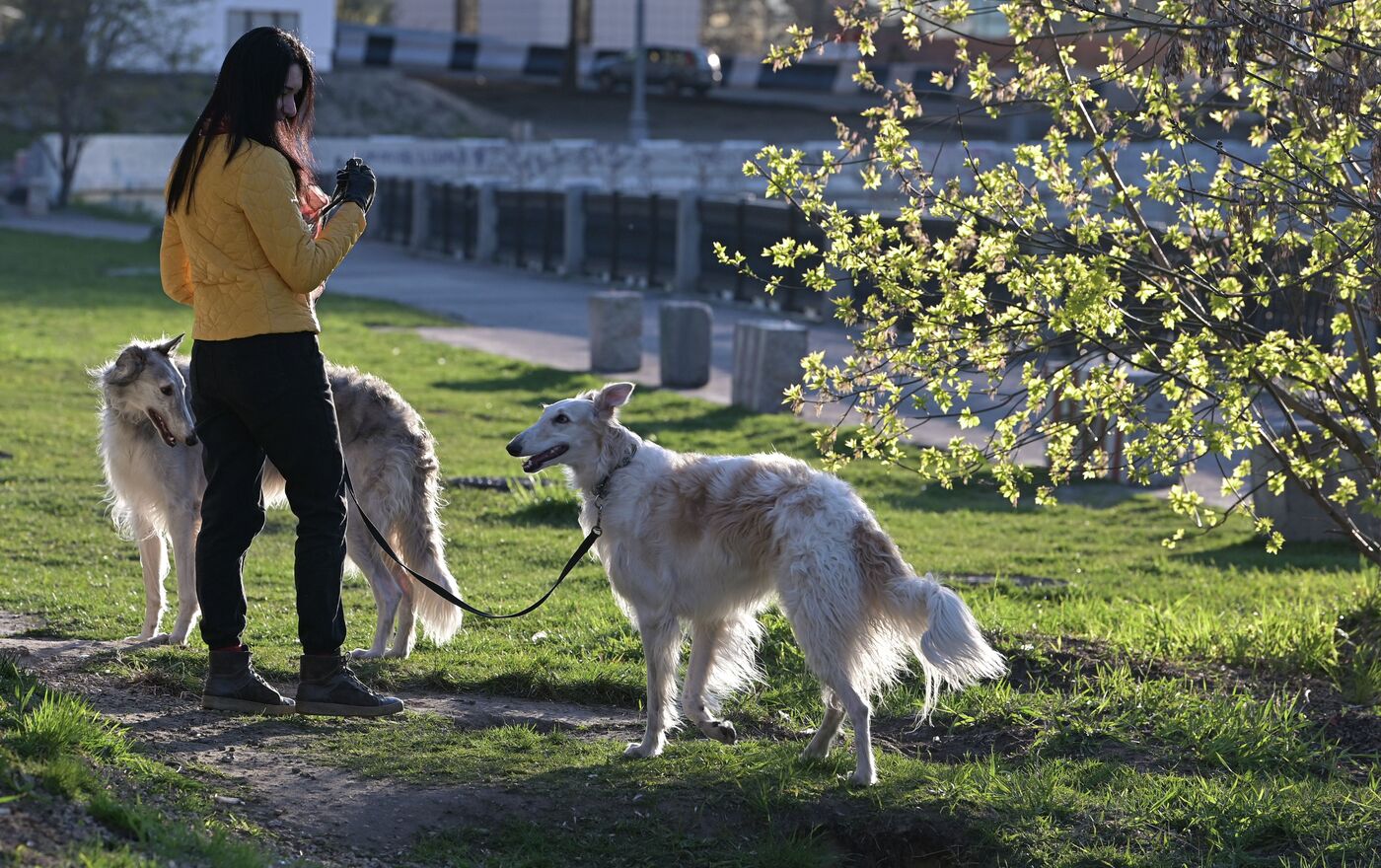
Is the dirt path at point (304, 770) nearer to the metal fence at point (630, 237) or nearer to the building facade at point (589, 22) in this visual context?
the metal fence at point (630, 237)

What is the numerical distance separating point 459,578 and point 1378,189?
5.15 metres

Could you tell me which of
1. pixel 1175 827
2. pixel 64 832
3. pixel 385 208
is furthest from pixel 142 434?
pixel 385 208

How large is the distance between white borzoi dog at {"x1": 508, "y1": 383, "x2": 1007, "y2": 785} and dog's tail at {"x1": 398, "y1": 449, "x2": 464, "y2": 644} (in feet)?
4.17

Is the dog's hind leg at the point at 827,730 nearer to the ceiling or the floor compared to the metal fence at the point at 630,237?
nearer to the floor

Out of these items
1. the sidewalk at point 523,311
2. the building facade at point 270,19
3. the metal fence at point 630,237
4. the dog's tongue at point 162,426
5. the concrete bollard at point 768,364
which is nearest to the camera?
the dog's tongue at point 162,426

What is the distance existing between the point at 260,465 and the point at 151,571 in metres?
1.84

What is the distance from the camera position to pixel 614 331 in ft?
58.1

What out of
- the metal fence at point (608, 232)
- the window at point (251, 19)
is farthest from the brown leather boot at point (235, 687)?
the window at point (251, 19)

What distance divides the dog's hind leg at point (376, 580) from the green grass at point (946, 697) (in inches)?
6.9

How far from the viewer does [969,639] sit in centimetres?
540

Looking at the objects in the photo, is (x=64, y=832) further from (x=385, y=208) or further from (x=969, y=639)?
(x=385, y=208)

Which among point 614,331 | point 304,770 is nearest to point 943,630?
point 304,770

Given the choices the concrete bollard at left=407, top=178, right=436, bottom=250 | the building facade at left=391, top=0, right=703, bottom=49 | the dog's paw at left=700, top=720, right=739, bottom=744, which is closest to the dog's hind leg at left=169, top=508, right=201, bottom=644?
the dog's paw at left=700, top=720, right=739, bottom=744

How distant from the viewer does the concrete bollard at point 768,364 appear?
15180mm
